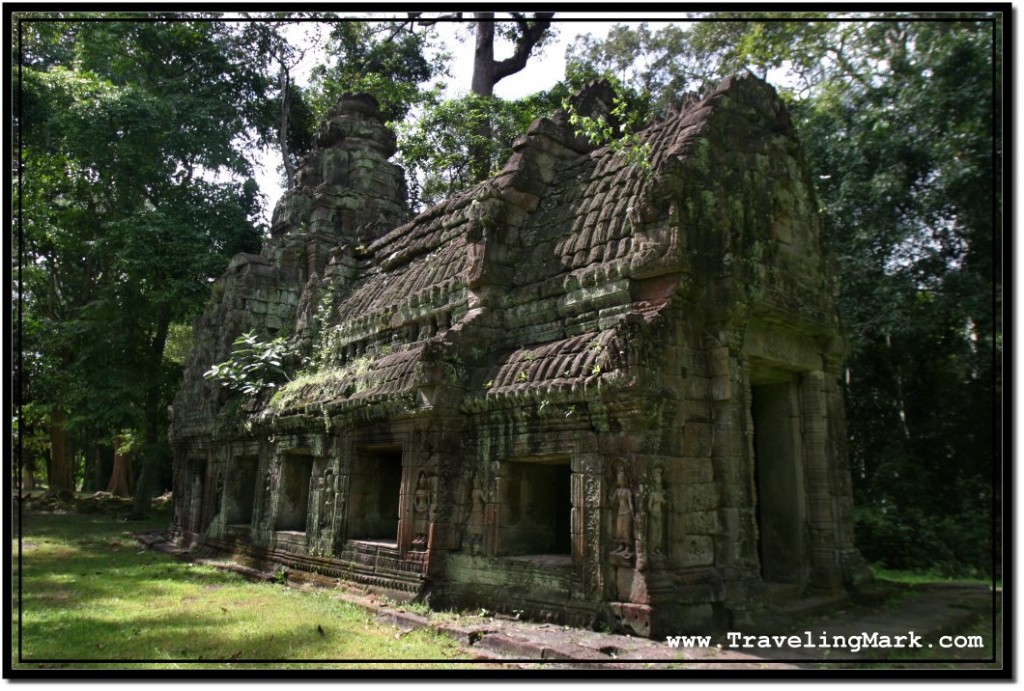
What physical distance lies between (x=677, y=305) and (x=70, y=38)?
24782 mm

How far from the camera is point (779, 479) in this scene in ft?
29.7

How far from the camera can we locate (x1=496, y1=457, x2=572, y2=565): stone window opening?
815cm

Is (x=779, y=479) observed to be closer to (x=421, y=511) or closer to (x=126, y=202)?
(x=421, y=511)

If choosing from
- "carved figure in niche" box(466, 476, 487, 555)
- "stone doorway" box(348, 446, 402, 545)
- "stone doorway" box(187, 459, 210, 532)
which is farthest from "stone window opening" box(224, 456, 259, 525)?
"carved figure in niche" box(466, 476, 487, 555)

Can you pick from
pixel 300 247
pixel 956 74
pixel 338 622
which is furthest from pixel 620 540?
pixel 300 247

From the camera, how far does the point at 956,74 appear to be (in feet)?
31.9

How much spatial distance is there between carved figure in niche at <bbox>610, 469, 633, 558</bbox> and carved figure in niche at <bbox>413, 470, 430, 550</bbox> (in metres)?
2.57

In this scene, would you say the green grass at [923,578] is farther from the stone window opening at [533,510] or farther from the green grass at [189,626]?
the green grass at [189,626]

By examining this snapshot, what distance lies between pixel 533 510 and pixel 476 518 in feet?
2.16

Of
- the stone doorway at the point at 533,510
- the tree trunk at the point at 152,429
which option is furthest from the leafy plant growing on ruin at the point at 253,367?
the tree trunk at the point at 152,429

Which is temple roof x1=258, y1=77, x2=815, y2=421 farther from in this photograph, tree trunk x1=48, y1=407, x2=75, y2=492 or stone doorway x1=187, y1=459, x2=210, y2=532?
tree trunk x1=48, y1=407, x2=75, y2=492

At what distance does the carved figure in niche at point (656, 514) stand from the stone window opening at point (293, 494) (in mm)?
6646

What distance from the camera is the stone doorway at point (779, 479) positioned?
8.70 m

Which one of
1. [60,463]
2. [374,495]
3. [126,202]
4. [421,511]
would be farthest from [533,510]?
[60,463]
